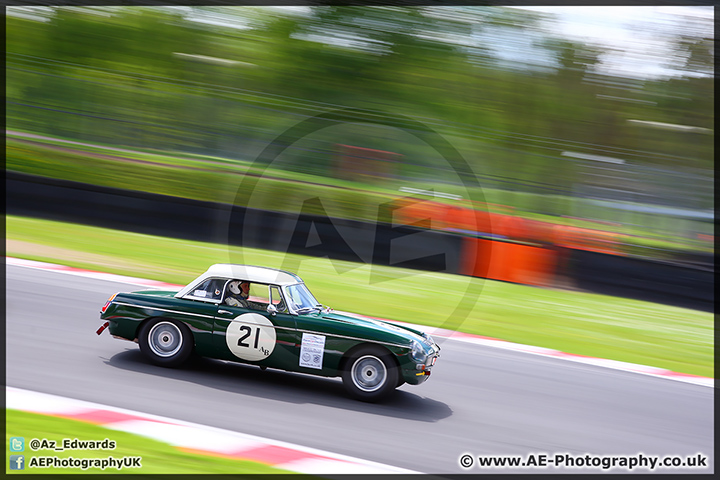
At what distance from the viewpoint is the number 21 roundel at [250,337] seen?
5.31 m

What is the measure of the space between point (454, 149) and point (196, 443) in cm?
1288

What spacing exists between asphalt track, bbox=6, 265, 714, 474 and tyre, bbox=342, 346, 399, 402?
11 cm

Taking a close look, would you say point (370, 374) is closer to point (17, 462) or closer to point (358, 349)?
point (358, 349)

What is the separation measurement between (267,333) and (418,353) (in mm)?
1358

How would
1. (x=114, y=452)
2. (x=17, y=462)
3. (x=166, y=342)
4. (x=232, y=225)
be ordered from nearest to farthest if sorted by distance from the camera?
1. (x=17, y=462)
2. (x=114, y=452)
3. (x=166, y=342)
4. (x=232, y=225)

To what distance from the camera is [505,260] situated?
11906 millimetres

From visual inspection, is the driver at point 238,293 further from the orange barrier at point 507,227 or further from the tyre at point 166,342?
the orange barrier at point 507,227

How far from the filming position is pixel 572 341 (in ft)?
28.7

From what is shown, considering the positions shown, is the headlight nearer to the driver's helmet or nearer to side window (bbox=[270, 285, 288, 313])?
side window (bbox=[270, 285, 288, 313])

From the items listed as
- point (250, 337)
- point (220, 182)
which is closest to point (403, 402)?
point (250, 337)

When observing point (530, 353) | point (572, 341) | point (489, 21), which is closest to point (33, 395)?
point (530, 353)

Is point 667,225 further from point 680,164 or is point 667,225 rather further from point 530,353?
point 530,353

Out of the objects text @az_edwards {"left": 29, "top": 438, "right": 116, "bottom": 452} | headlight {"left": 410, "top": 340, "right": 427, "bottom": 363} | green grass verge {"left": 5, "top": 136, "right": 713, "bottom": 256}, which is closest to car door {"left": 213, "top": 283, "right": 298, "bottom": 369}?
headlight {"left": 410, "top": 340, "right": 427, "bottom": 363}

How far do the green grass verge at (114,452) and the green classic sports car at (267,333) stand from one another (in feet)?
4.36
